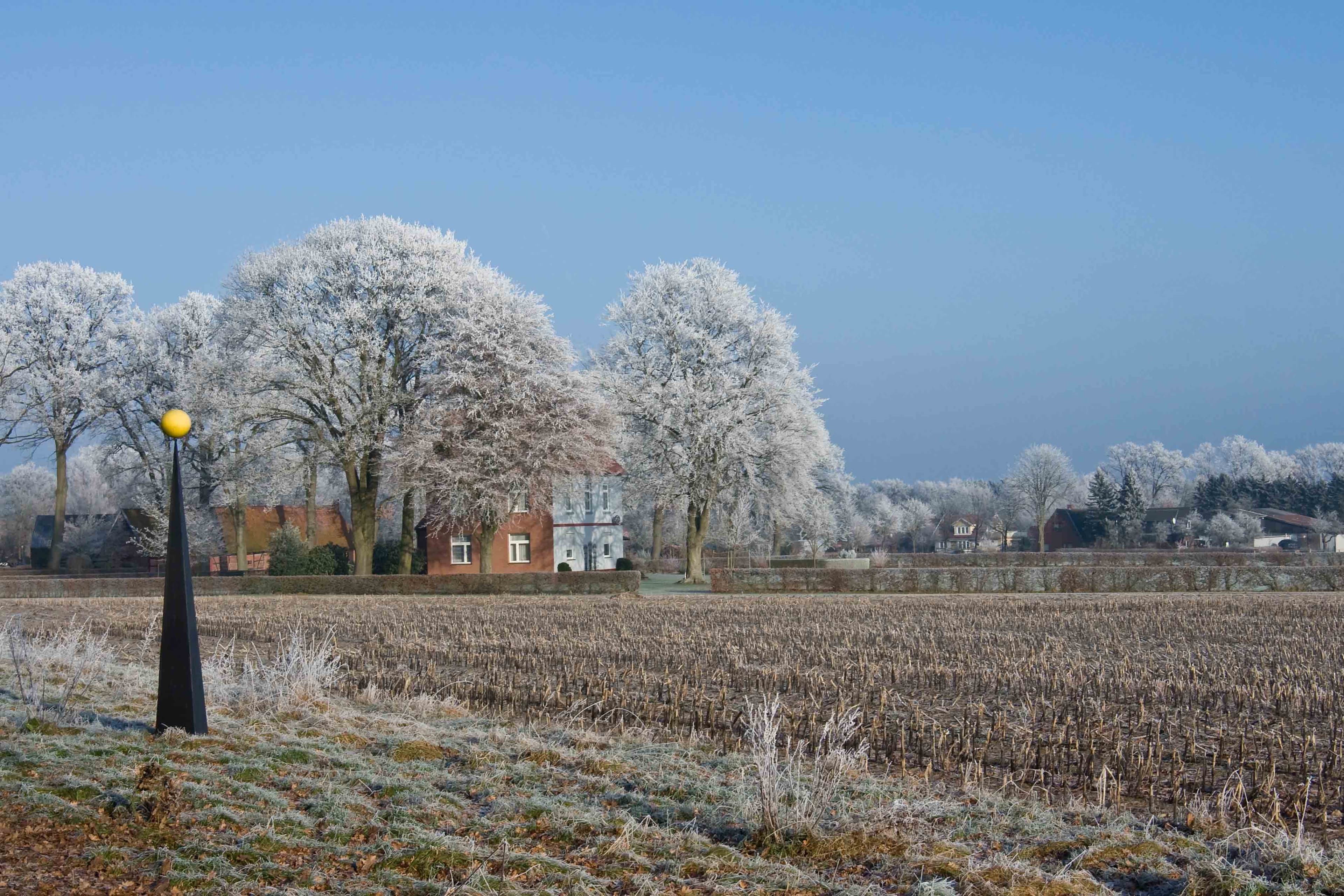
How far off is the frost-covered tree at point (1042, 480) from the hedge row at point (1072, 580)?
186 ft

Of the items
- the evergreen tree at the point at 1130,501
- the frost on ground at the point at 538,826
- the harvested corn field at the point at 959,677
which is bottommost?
the harvested corn field at the point at 959,677

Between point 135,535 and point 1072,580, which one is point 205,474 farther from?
point 1072,580

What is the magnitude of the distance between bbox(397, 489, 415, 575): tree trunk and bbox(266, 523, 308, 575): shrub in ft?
13.9

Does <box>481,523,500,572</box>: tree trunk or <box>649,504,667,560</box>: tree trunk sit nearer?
<box>481,523,500,572</box>: tree trunk

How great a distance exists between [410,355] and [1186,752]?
35594mm

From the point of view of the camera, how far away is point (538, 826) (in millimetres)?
7043

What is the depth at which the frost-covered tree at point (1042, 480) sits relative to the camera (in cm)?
9650

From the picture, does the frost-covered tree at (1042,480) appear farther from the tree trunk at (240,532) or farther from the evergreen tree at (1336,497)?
the tree trunk at (240,532)

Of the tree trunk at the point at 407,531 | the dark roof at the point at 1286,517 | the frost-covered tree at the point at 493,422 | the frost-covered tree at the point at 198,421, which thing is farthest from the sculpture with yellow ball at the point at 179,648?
the dark roof at the point at 1286,517

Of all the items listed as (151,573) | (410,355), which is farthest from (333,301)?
(151,573)

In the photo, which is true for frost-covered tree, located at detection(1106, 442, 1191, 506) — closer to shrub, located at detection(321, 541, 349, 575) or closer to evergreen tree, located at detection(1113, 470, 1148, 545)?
evergreen tree, located at detection(1113, 470, 1148, 545)

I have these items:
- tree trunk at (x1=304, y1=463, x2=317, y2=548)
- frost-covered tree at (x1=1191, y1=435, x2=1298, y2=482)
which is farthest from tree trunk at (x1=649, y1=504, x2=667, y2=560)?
frost-covered tree at (x1=1191, y1=435, x2=1298, y2=482)

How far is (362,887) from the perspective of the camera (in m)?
5.98

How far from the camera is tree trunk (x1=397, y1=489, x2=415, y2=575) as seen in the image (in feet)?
139
